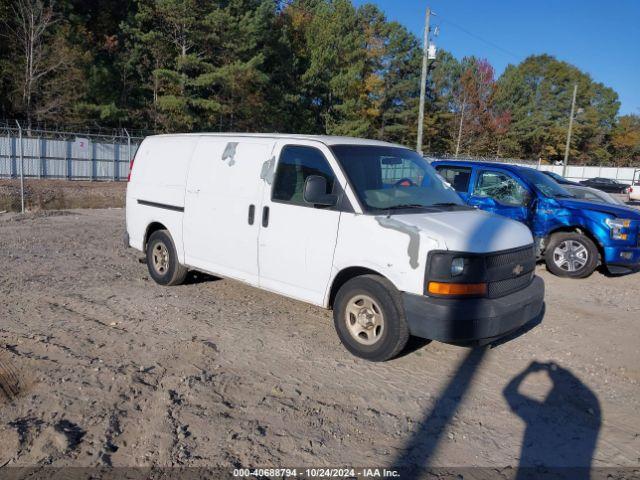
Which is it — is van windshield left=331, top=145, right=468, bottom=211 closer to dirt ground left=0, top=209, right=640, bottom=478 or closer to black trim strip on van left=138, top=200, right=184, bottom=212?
dirt ground left=0, top=209, right=640, bottom=478

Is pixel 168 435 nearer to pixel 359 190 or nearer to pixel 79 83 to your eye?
pixel 359 190

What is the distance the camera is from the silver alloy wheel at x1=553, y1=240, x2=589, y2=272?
8539 mm

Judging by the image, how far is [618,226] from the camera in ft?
27.1

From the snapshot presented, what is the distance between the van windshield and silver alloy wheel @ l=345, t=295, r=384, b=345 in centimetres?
83

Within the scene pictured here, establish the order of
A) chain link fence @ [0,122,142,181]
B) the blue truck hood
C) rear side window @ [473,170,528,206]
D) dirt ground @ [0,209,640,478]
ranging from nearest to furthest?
dirt ground @ [0,209,640,478], the blue truck hood, rear side window @ [473,170,528,206], chain link fence @ [0,122,142,181]

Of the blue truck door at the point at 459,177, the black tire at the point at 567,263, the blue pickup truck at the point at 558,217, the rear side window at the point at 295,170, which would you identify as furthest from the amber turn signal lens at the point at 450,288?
the blue truck door at the point at 459,177

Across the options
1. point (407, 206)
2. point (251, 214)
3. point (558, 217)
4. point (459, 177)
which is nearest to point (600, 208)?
point (558, 217)

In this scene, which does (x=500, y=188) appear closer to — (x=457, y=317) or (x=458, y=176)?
(x=458, y=176)

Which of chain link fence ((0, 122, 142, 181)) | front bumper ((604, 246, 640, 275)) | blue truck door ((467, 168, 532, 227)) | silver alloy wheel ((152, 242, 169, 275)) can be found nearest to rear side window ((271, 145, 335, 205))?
silver alloy wheel ((152, 242, 169, 275))

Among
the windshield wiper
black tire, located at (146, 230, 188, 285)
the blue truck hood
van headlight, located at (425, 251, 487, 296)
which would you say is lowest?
black tire, located at (146, 230, 188, 285)

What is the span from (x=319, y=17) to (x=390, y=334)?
149 feet

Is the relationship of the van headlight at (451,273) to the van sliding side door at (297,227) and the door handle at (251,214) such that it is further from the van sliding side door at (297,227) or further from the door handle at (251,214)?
the door handle at (251,214)

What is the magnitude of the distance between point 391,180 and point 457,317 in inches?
64.7

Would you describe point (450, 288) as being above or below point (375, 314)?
above
